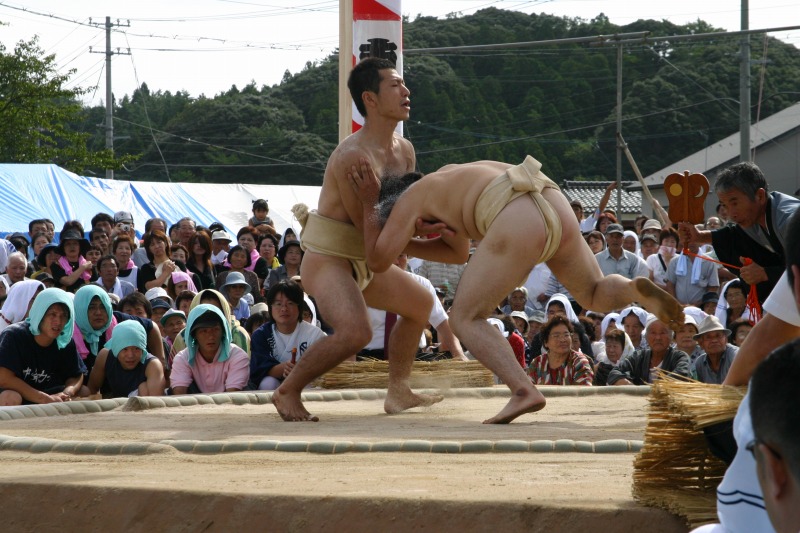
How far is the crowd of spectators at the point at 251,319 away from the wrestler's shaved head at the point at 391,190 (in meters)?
0.55

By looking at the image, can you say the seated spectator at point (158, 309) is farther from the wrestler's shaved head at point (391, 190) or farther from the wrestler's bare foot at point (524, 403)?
the wrestler's bare foot at point (524, 403)

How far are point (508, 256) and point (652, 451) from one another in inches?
50.7

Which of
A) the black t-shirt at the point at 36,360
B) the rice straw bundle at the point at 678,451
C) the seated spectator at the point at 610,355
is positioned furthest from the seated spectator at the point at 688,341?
the rice straw bundle at the point at 678,451

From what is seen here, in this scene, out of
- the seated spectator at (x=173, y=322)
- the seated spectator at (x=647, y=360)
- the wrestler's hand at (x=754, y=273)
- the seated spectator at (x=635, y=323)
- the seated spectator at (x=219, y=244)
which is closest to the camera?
the wrestler's hand at (x=754, y=273)

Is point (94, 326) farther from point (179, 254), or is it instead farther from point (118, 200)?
point (118, 200)

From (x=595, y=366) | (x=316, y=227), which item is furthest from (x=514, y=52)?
(x=316, y=227)

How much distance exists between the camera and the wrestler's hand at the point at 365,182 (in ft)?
11.5

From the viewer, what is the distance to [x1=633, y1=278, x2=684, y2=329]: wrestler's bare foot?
3.25 meters

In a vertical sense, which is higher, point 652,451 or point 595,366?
point 652,451

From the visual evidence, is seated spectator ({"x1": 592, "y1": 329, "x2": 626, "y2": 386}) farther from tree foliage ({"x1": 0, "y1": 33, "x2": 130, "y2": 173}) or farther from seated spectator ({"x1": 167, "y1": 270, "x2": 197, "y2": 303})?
tree foliage ({"x1": 0, "y1": 33, "x2": 130, "y2": 173})

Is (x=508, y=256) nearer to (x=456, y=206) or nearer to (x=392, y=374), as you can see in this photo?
(x=456, y=206)

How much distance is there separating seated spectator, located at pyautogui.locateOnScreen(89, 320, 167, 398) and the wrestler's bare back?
142 centimetres

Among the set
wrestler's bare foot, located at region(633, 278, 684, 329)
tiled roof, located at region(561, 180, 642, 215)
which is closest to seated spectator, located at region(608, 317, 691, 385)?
wrestler's bare foot, located at region(633, 278, 684, 329)

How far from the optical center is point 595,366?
5652 mm
